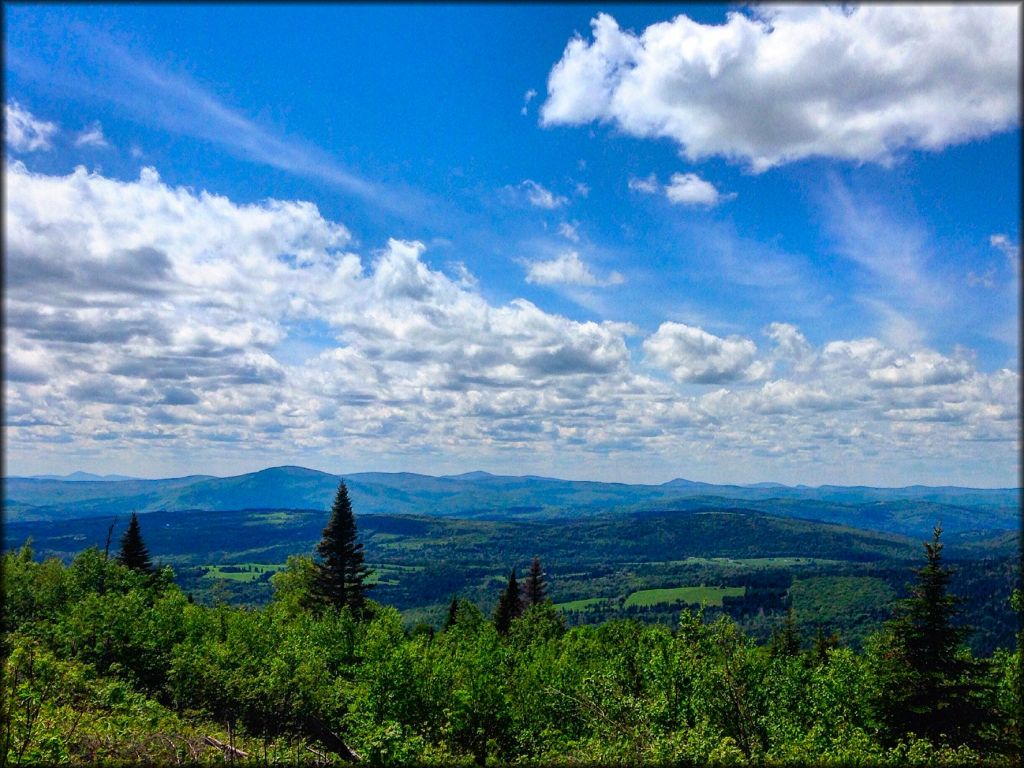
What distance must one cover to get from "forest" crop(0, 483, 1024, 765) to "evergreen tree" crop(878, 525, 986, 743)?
72 millimetres

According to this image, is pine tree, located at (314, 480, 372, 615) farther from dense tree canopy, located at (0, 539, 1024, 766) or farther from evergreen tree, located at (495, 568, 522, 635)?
dense tree canopy, located at (0, 539, 1024, 766)

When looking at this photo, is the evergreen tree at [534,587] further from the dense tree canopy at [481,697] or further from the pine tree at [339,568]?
the dense tree canopy at [481,697]

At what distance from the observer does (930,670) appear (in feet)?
98.5

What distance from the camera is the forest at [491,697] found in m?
22.1

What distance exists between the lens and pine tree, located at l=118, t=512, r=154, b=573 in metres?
65.7

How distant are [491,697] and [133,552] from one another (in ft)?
181

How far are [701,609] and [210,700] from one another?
76.2ft

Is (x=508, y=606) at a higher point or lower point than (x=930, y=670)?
lower

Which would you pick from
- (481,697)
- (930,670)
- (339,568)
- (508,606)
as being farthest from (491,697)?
(508,606)

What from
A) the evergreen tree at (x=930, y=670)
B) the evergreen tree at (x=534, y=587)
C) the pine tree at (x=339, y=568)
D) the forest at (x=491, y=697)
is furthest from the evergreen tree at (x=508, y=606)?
the evergreen tree at (x=930, y=670)

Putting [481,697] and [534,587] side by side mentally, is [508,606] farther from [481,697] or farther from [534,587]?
[481,697]

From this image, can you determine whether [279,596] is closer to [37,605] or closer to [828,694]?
[37,605]

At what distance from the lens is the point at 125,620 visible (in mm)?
34906

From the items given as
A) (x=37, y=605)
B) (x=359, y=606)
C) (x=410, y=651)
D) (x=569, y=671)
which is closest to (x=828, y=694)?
(x=569, y=671)
